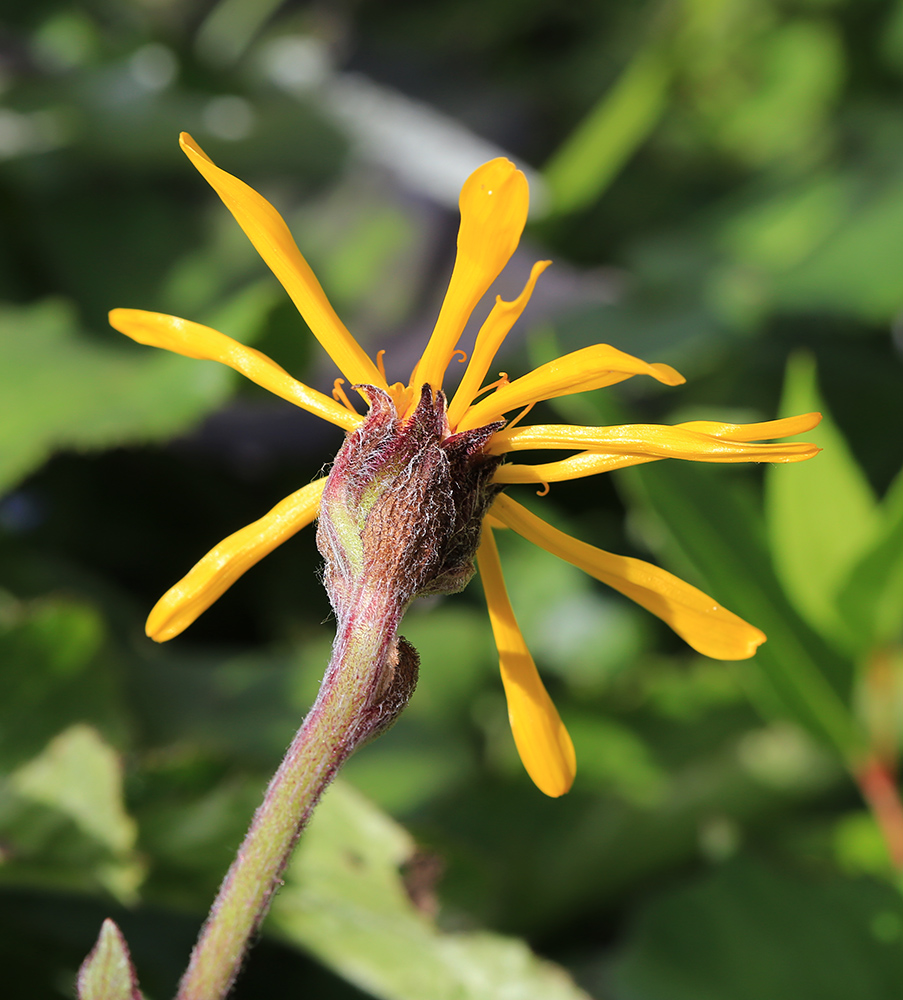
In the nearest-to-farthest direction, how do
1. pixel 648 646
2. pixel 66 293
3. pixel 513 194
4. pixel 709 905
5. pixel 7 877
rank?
pixel 513 194
pixel 7 877
pixel 709 905
pixel 648 646
pixel 66 293

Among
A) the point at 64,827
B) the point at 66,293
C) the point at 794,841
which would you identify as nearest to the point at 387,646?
the point at 64,827

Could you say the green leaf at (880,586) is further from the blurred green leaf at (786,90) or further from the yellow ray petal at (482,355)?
the blurred green leaf at (786,90)

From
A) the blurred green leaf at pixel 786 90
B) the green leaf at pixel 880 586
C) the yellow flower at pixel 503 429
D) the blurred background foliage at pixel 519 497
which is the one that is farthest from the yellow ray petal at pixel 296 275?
the blurred green leaf at pixel 786 90

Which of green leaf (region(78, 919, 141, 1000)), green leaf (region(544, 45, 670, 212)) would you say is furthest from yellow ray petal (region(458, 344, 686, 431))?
green leaf (region(544, 45, 670, 212))

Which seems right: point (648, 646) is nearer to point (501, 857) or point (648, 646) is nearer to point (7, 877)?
point (501, 857)

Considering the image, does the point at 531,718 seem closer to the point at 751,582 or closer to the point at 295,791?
the point at 295,791

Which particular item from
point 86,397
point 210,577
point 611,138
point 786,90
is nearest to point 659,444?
point 210,577

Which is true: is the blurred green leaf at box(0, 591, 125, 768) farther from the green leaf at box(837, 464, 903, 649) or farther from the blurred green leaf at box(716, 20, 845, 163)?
the blurred green leaf at box(716, 20, 845, 163)
